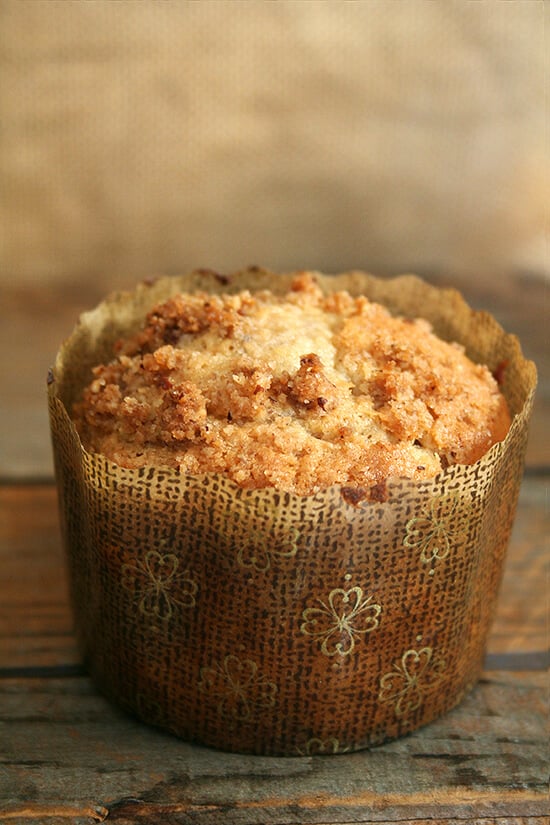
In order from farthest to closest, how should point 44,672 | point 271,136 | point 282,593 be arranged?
point 271,136, point 44,672, point 282,593

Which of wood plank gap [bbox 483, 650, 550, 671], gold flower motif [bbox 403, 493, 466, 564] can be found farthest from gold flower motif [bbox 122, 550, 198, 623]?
wood plank gap [bbox 483, 650, 550, 671]

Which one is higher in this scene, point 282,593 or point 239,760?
point 282,593

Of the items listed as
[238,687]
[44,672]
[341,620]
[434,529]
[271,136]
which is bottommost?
[44,672]

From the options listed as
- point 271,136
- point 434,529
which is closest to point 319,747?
point 434,529

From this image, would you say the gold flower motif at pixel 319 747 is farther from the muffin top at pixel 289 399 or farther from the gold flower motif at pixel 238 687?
the muffin top at pixel 289 399

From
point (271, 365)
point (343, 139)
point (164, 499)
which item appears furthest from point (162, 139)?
point (164, 499)

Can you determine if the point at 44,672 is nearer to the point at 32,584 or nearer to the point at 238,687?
the point at 32,584

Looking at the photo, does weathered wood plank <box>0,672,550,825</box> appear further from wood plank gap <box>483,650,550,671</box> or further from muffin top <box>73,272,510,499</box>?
muffin top <box>73,272,510,499</box>

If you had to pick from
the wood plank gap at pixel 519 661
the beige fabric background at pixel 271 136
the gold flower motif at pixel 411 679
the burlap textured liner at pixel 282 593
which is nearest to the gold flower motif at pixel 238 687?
the burlap textured liner at pixel 282 593
